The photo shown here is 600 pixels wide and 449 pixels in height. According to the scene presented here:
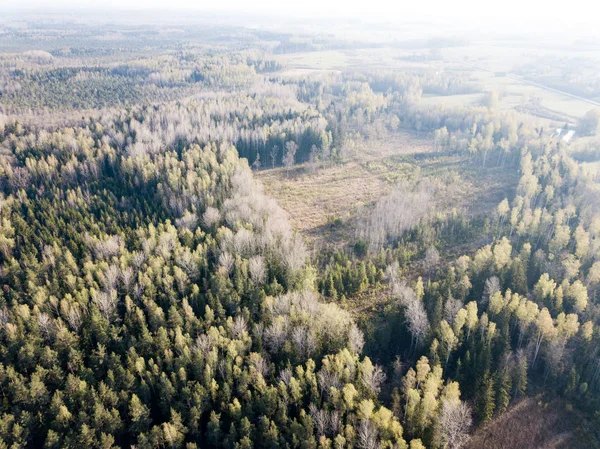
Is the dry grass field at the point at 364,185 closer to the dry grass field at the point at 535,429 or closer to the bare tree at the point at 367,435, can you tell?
the dry grass field at the point at 535,429

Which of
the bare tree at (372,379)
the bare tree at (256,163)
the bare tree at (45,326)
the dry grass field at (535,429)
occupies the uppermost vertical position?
the bare tree at (256,163)

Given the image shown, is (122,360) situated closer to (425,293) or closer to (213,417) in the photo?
(213,417)

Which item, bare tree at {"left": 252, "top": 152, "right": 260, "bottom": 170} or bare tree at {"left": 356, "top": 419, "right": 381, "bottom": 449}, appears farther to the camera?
bare tree at {"left": 252, "top": 152, "right": 260, "bottom": 170}

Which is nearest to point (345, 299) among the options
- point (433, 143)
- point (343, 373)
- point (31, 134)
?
point (343, 373)

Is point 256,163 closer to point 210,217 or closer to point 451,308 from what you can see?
point 210,217

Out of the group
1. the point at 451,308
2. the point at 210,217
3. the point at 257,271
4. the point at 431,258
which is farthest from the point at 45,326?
the point at 431,258

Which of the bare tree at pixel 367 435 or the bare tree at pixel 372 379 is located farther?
the bare tree at pixel 372 379

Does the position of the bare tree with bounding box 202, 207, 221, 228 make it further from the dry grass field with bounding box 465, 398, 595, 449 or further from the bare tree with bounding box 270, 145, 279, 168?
the bare tree with bounding box 270, 145, 279, 168

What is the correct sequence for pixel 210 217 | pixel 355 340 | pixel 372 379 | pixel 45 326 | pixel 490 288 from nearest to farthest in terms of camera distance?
pixel 372 379, pixel 45 326, pixel 355 340, pixel 490 288, pixel 210 217

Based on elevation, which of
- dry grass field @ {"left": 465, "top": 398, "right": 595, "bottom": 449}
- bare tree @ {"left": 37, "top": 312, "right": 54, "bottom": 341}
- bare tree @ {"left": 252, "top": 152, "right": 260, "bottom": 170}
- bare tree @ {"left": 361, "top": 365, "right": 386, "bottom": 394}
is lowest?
dry grass field @ {"left": 465, "top": 398, "right": 595, "bottom": 449}

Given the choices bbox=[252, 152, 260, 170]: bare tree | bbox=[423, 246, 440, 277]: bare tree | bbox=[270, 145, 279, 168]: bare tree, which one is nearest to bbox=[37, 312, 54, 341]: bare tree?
bbox=[423, 246, 440, 277]: bare tree

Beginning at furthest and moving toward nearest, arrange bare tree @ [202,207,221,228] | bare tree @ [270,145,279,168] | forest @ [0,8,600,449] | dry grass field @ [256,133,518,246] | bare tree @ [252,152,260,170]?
1. bare tree @ [270,145,279,168]
2. bare tree @ [252,152,260,170]
3. dry grass field @ [256,133,518,246]
4. bare tree @ [202,207,221,228]
5. forest @ [0,8,600,449]

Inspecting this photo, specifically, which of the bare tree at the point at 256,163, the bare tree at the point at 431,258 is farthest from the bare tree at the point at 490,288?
the bare tree at the point at 256,163
